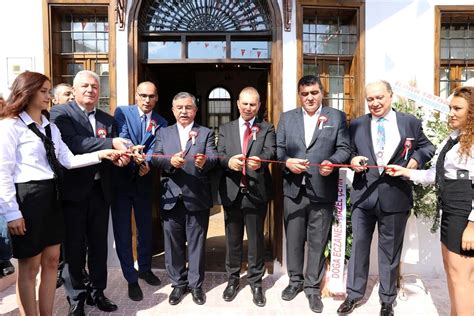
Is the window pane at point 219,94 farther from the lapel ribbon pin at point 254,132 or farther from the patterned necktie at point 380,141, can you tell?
the patterned necktie at point 380,141

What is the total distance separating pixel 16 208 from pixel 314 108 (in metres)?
2.54

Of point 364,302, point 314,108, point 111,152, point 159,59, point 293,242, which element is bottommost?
point 364,302

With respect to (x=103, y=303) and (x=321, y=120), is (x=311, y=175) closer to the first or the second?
(x=321, y=120)

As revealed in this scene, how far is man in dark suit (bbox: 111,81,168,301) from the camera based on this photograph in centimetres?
363

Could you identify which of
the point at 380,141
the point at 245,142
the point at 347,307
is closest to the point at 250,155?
the point at 245,142

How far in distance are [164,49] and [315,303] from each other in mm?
3384

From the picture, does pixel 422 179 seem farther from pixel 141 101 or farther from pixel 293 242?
pixel 141 101

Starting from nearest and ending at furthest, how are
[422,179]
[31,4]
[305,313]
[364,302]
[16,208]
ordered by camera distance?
[16,208]
[422,179]
[305,313]
[364,302]
[31,4]

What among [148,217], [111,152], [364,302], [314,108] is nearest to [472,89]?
[314,108]

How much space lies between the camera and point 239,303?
3572mm

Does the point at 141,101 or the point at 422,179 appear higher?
the point at 141,101

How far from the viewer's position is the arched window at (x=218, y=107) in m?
13.0

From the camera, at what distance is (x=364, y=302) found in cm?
365

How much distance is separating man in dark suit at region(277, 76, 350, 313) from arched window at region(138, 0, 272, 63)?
4.59 ft
